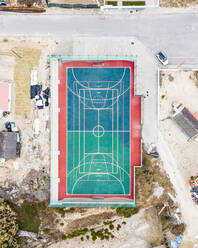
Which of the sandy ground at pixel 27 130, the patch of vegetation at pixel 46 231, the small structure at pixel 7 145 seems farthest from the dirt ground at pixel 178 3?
the patch of vegetation at pixel 46 231

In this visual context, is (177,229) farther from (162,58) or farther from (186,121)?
(162,58)

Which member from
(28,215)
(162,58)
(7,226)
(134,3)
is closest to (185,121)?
(162,58)

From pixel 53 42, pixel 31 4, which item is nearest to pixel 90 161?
pixel 53 42

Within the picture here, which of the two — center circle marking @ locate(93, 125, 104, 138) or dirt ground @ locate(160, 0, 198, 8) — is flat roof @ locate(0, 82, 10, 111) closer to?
center circle marking @ locate(93, 125, 104, 138)

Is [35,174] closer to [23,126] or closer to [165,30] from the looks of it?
[23,126]

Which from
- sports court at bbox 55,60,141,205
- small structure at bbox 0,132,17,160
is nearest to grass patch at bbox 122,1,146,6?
sports court at bbox 55,60,141,205

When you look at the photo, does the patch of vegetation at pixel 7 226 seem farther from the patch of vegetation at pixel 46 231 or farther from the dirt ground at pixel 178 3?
the dirt ground at pixel 178 3
